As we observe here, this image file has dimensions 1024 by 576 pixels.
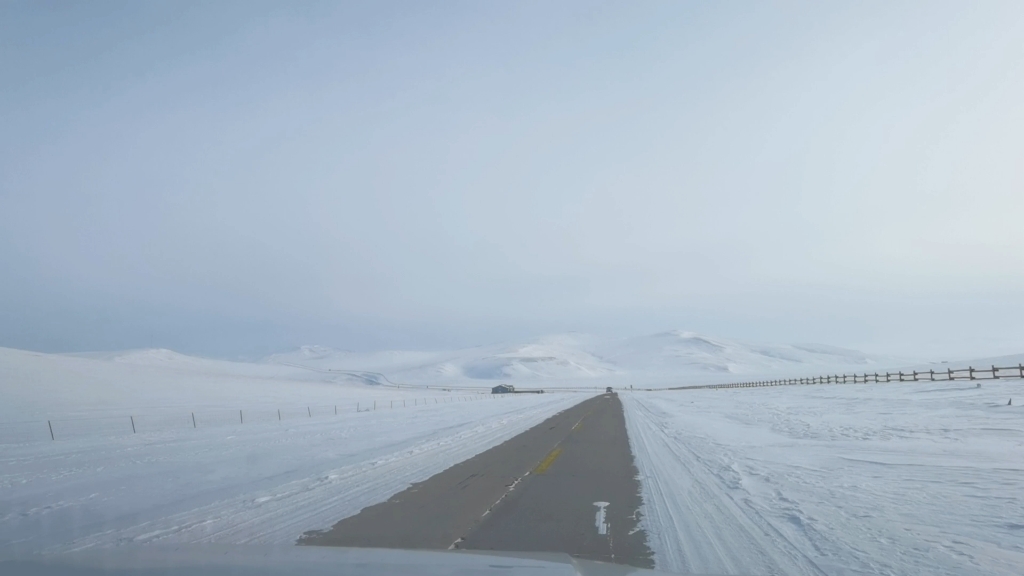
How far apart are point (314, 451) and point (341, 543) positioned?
36.5 ft

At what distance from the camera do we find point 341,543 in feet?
22.9

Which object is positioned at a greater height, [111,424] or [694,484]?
[111,424]

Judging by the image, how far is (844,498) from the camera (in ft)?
31.6

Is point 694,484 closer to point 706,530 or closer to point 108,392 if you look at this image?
point 706,530

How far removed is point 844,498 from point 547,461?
6209 millimetres

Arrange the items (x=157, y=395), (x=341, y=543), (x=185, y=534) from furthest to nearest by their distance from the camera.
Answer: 1. (x=157, y=395)
2. (x=185, y=534)
3. (x=341, y=543)

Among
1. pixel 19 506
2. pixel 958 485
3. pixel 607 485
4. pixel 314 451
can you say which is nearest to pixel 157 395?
pixel 314 451

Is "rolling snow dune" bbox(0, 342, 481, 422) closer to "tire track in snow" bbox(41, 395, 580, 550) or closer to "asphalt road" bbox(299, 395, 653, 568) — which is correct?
"tire track in snow" bbox(41, 395, 580, 550)

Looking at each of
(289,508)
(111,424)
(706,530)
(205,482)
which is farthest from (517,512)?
(111,424)

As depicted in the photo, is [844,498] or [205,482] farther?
[205,482]

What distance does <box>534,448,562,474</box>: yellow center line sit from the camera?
12820 mm

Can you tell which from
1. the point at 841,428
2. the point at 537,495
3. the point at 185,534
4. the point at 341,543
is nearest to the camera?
the point at 341,543

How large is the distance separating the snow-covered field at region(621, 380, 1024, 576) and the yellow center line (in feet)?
6.21

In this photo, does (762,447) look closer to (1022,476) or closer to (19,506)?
(1022,476)
